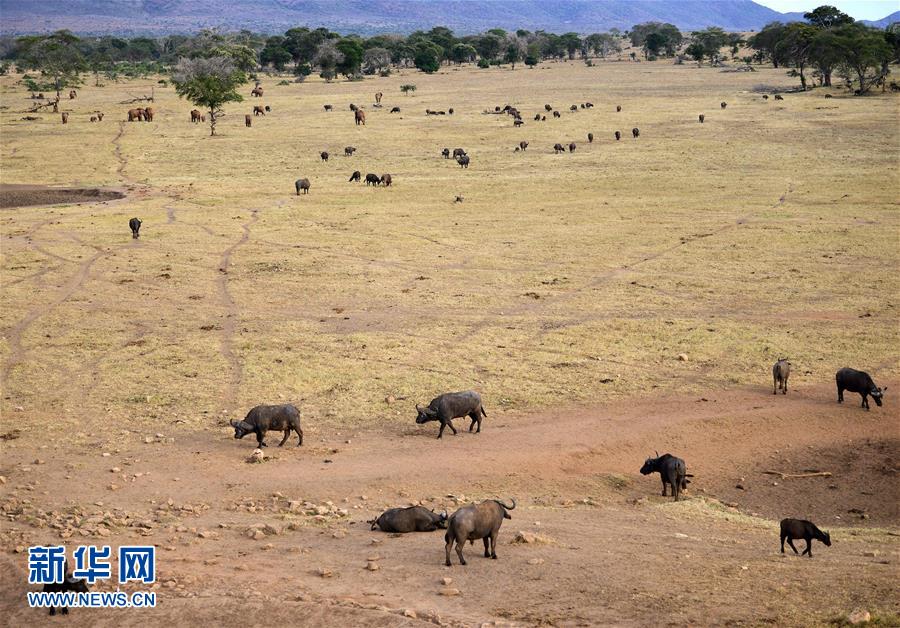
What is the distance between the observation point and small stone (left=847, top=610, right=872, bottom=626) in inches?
367

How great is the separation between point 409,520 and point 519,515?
1537 mm

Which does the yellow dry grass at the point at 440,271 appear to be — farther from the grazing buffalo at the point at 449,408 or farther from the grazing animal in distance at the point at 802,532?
the grazing animal in distance at the point at 802,532

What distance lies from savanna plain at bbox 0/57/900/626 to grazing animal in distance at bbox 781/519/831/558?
224 mm

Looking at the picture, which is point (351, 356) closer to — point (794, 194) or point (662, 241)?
point (662, 241)

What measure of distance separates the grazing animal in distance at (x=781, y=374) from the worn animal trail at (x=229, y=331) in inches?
379

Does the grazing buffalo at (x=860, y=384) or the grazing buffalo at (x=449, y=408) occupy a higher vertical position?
the grazing buffalo at (x=860, y=384)

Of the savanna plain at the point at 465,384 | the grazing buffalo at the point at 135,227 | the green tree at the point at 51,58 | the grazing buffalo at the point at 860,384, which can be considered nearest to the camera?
the savanna plain at the point at 465,384

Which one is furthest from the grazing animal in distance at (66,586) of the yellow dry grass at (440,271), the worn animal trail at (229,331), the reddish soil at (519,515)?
the worn animal trail at (229,331)

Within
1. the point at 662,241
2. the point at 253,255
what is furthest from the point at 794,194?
the point at 253,255

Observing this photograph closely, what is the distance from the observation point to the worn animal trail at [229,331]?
59.8 ft

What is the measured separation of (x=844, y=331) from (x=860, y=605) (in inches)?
512

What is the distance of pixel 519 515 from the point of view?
1289 cm

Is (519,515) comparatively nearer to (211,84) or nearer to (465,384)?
(465,384)

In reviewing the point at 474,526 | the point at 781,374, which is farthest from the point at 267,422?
the point at 781,374
